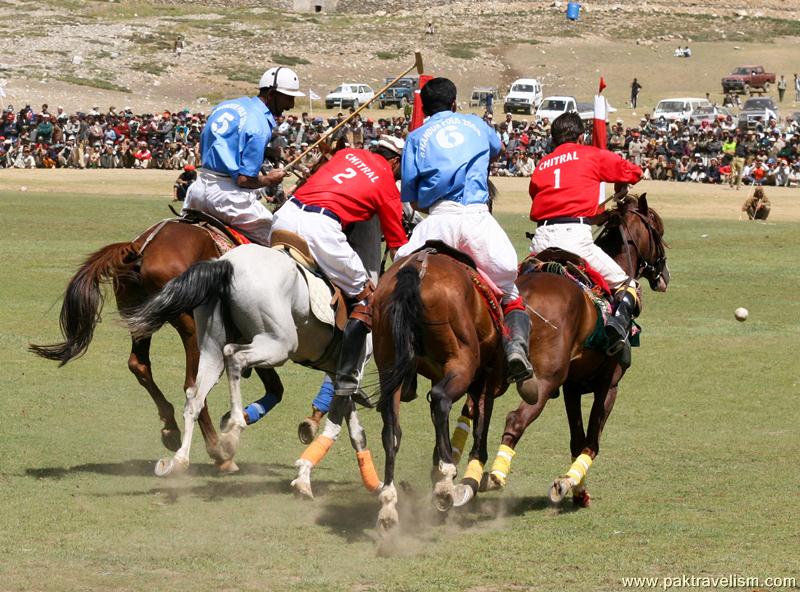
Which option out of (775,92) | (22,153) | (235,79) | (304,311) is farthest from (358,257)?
(775,92)

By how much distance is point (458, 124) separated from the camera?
893 cm

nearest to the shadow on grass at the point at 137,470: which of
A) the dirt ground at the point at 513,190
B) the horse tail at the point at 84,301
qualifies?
the horse tail at the point at 84,301

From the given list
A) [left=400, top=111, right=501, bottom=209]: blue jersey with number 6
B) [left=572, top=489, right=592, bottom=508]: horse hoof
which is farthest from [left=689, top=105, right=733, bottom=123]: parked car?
[left=400, top=111, right=501, bottom=209]: blue jersey with number 6

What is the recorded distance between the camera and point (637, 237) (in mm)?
10898

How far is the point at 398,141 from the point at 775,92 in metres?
78.3

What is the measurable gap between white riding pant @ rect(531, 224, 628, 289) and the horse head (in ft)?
1.82

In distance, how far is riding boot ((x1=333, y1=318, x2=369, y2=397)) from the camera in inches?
357

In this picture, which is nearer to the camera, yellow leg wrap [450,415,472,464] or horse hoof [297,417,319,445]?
yellow leg wrap [450,415,472,464]

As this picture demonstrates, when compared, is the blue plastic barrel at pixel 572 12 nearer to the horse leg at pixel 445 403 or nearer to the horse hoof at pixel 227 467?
the horse hoof at pixel 227 467

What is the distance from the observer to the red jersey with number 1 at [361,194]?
30.8 feet

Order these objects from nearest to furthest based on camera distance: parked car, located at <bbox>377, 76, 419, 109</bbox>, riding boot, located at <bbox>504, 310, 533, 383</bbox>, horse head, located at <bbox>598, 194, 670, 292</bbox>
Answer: riding boot, located at <bbox>504, 310, 533, 383</bbox> < horse head, located at <bbox>598, 194, 670, 292</bbox> < parked car, located at <bbox>377, 76, 419, 109</bbox>

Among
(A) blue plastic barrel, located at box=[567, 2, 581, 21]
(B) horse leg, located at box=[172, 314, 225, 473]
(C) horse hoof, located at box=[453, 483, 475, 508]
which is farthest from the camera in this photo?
(A) blue plastic barrel, located at box=[567, 2, 581, 21]

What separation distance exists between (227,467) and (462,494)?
2478mm

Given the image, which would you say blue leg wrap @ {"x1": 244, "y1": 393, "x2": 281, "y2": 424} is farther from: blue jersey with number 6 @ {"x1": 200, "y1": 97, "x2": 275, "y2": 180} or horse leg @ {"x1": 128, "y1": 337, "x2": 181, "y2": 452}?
blue jersey with number 6 @ {"x1": 200, "y1": 97, "x2": 275, "y2": 180}
